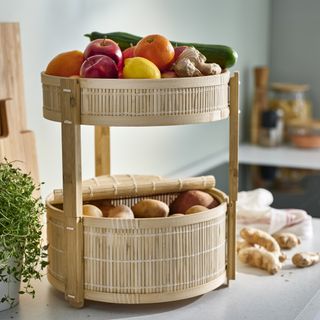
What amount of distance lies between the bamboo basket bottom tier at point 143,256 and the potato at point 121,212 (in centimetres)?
6

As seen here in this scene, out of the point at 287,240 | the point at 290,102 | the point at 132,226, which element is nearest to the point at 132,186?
the point at 132,226

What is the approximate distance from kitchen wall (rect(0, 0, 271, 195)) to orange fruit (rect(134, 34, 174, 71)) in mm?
446

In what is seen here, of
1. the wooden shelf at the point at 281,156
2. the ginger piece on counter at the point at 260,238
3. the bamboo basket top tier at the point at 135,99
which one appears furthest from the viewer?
the wooden shelf at the point at 281,156

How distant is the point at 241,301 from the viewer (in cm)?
143

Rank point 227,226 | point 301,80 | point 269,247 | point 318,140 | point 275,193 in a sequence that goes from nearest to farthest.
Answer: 1. point 227,226
2. point 269,247
3. point 275,193
4. point 318,140
5. point 301,80

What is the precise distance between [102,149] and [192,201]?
0.28m

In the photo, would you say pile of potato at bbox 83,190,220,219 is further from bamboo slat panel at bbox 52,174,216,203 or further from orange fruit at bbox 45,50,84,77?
orange fruit at bbox 45,50,84,77

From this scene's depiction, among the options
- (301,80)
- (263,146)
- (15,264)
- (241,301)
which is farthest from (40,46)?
(301,80)

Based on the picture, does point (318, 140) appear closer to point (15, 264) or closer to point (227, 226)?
point (227, 226)

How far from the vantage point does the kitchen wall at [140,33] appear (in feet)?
5.98

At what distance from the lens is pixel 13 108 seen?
169cm

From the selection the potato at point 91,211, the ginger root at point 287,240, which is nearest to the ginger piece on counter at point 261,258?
the ginger root at point 287,240

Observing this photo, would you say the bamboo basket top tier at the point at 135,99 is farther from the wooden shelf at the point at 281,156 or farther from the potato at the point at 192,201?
the wooden shelf at the point at 281,156

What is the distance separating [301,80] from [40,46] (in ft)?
4.78
